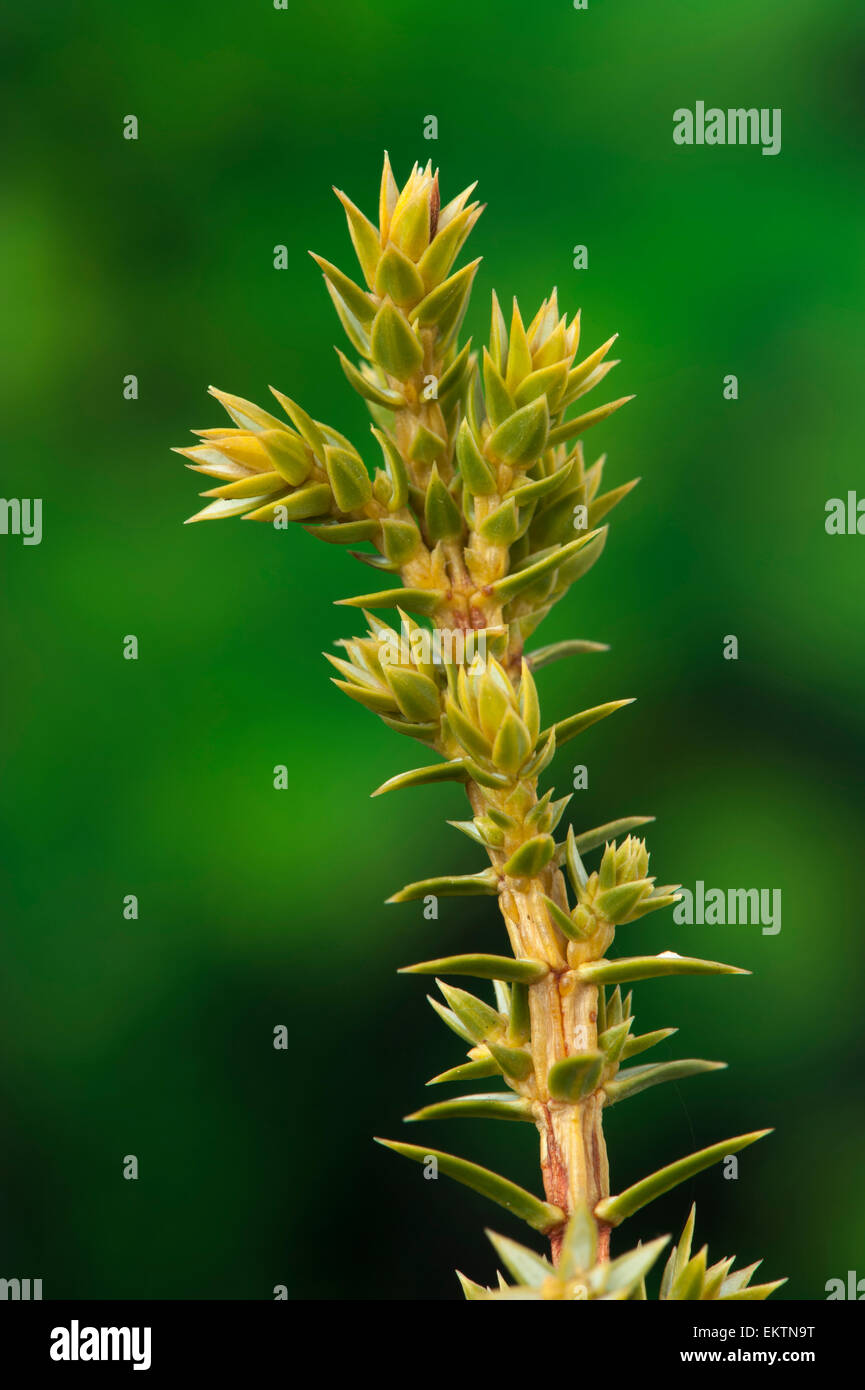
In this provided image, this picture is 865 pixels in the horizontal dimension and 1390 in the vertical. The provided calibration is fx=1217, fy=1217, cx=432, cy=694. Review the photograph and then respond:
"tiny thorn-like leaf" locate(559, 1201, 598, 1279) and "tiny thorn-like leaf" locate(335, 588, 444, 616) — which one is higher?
"tiny thorn-like leaf" locate(335, 588, 444, 616)

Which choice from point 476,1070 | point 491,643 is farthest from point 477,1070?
point 491,643

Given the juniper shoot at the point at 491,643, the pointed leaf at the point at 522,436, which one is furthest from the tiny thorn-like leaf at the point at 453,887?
the pointed leaf at the point at 522,436

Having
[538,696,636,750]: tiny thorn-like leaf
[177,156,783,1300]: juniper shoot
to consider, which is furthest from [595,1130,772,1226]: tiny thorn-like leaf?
[538,696,636,750]: tiny thorn-like leaf

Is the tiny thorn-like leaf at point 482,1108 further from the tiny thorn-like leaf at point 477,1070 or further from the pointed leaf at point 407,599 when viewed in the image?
the pointed leaf at point 407,599

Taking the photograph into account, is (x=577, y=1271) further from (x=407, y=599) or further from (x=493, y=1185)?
(x=407, y=599)

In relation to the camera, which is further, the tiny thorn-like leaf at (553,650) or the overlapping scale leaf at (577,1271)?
the tiny thorn-like leaf at (553,650)

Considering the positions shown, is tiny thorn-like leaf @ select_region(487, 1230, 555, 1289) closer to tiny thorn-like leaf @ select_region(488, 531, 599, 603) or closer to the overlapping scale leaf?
the overlapping scale leaf
